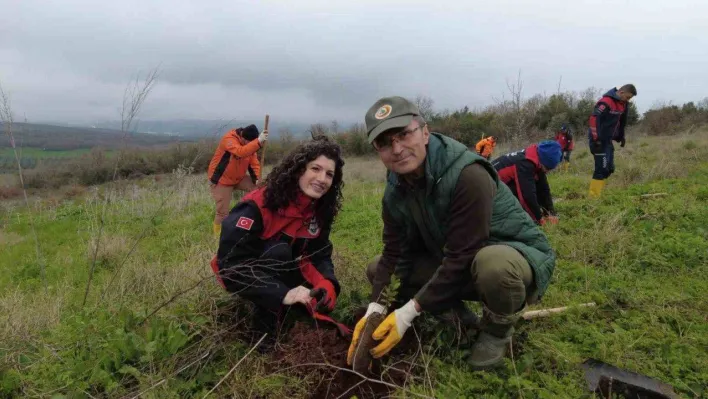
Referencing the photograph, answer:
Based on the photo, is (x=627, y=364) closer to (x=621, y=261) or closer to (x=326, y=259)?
(x=621, y=261)

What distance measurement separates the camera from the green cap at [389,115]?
1952mm

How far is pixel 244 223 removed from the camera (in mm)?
2516

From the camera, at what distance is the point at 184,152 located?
22484 mm

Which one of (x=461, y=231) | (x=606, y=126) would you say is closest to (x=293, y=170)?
(x=461, y=231)

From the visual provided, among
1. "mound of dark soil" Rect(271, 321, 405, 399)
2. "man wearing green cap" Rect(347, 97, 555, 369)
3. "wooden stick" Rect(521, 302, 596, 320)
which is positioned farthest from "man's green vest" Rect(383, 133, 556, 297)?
"mound of dark soil" Rect(271, 321, 405, 399)

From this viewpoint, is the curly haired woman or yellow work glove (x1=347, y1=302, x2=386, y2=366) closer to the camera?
yellow work glove (x1=347, y1=302, x2=386, y2=366)

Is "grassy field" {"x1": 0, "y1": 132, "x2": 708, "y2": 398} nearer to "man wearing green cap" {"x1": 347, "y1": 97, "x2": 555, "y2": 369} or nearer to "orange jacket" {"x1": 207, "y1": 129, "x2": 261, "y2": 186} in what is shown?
"man wearing green cap" {"x1": 347, "y1": 97, "x2": 555, "y2": 369}

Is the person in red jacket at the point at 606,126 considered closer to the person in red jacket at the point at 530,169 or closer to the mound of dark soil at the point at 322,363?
the person in red jacket at the point at 530,169

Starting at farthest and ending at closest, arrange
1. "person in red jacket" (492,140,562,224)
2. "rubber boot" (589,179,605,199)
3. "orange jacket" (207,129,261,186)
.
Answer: "rubber boot" (589,179,605,199), "orange jacket" (207,129,261,186), "person in red jacket" (492,140,562,224)

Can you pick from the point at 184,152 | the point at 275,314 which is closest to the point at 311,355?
the point at 275,314

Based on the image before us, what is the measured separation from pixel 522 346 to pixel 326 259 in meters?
1.37

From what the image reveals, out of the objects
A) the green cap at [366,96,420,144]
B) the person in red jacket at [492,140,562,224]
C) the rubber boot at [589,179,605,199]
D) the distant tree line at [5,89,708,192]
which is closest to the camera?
the green cap at [366,96,420,144]

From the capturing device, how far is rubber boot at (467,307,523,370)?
2135mm

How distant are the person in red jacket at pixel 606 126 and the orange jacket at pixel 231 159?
16.1 feet
